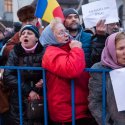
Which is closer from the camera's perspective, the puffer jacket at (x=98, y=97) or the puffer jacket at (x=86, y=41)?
the puffer jacket at (x=98, y=97)

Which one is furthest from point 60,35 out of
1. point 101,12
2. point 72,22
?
point 101,12

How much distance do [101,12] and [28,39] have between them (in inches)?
40.9

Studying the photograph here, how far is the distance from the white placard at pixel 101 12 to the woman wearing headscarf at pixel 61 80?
979 millimetres

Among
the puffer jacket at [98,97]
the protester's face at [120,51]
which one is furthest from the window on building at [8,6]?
the protester's face at [120,51]

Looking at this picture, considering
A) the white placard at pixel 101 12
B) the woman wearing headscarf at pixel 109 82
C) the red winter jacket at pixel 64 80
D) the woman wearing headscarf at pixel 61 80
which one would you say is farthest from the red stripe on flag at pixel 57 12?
the woman wearing headscarf at pixel 109 82

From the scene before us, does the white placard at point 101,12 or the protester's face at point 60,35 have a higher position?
the white placard at point 101,12

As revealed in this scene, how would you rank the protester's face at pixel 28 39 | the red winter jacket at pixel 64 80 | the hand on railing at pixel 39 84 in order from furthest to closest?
the protester's face at pixel 28 39, the hand on railing at pixel 39 84, the red winter jacket at pixel 64 80

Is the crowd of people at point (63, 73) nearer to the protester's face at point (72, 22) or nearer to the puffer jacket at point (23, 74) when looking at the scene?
the puffer jacket at point (23, 74)

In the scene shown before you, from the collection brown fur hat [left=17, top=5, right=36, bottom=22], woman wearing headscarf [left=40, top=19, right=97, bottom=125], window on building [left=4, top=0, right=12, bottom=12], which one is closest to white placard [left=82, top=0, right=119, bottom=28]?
brown fur hat [left=17, top=5, right=36, bottom=22]

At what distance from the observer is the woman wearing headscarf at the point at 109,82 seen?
3.06 m

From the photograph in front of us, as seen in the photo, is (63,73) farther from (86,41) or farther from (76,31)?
(76,31)

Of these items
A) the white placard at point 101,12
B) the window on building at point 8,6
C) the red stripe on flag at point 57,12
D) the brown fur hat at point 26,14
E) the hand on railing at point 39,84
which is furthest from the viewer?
the window on building at point 8,6

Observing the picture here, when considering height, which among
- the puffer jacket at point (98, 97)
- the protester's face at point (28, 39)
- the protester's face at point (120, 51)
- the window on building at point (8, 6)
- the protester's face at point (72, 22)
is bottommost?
the puffer jacket at point (98, 97)

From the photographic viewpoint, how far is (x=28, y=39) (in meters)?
3.75
